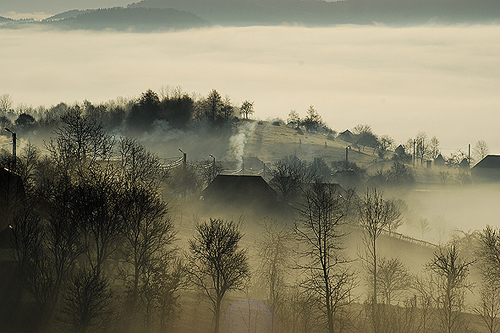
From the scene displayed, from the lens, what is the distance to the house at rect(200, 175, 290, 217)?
66688mm

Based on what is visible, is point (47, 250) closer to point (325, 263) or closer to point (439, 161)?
point (325, 263)

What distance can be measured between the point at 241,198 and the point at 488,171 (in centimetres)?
10362

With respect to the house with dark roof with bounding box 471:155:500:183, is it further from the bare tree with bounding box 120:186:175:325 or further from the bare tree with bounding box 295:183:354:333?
the bare tree with bounding box 120:186:175:325

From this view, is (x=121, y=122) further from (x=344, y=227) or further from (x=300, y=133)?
(x=344, y=227)

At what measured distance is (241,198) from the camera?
6800 centimetres

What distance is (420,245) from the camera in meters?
61.3

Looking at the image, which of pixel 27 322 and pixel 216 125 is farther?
pixel 216 125

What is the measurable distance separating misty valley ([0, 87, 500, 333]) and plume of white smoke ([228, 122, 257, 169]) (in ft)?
34.7

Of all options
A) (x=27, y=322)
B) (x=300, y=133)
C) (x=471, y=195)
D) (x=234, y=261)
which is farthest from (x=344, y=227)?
(x=300, y=133)

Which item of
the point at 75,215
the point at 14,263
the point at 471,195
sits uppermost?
the point at 75,215

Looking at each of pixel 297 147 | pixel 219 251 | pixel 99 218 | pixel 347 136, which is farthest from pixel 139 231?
pixel 347 136

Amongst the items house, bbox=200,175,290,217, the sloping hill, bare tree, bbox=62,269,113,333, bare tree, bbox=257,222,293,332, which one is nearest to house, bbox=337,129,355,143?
the sloping hill

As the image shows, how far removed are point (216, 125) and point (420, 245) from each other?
99930 mm

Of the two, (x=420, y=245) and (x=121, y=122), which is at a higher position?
(x=121, y=122)
